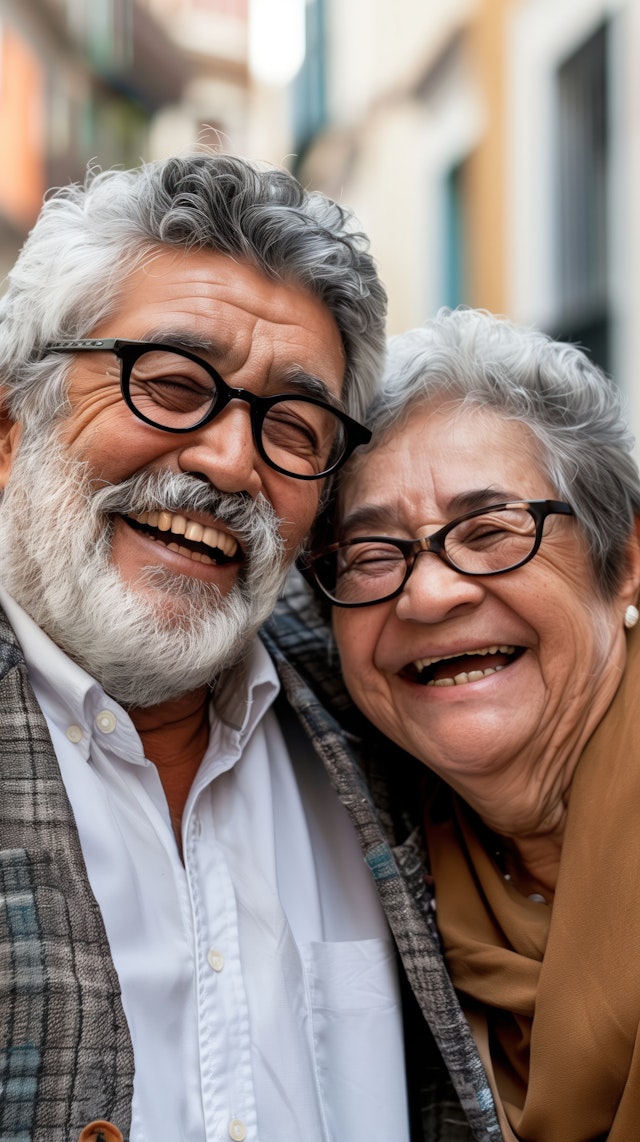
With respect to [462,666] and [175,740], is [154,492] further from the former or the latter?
[462,666]

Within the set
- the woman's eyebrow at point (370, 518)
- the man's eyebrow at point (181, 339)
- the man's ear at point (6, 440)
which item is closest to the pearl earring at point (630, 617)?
the woman's eyebrow at point (370, 518)

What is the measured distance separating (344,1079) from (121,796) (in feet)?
2.13

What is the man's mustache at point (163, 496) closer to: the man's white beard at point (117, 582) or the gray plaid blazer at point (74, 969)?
the man's white beard at point (117, 582)

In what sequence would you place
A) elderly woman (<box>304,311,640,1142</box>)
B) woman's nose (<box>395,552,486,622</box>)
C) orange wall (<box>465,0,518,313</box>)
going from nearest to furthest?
elderly woman (<box>304,311,640,1142</box>) → woman's nose (<box>395,552,486,622</box>) → orange wall (<box>465,0,518,313</box>)

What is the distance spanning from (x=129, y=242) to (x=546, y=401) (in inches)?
34.5

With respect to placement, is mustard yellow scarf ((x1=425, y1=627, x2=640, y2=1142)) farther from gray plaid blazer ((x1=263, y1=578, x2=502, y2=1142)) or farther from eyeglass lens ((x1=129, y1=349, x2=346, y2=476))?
eyeglass lens ((x1=129, y1=349, x2=346, y2=476))

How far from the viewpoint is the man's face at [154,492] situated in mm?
1887

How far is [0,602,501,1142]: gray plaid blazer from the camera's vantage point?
57.5 inches

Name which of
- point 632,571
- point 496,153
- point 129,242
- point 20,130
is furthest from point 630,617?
point 20,130

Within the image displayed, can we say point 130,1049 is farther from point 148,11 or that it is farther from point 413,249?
point 148,11

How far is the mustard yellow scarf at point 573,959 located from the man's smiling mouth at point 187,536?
0.79 m

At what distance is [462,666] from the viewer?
2.06 meters

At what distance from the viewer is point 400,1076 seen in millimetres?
1941

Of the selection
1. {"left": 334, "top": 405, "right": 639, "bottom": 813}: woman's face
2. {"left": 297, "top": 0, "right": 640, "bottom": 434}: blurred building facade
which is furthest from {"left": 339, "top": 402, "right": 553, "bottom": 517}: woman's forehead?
{"left": 297, "top": 0, "right": 640, "bottom": 434}: blurred building facade
